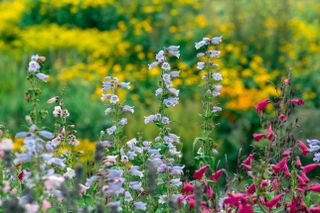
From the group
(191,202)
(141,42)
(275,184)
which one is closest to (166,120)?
(191,202)

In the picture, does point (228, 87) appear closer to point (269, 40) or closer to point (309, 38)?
point (269, 40)

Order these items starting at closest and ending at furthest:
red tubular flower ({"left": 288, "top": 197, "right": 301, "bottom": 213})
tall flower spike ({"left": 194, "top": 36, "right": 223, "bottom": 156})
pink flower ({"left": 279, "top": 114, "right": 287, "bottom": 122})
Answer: red tubular flower ({"left": 288, "top": 197, "right": 301, "bottom": 213}) → pink flower ({"left": 279, "top": 114, "right": 287, "bottom": 122}) → tall flower spike ({"left": 194, "top": 36, "right": 223, "bottom": 156})

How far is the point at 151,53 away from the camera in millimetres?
11336

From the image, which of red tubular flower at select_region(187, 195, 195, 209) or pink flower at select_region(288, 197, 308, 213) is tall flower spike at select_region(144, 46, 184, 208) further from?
pink flower at select_region(288, 197, 308, 213)

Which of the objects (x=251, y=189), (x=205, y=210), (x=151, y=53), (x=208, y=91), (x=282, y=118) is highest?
(x=151, y=53)

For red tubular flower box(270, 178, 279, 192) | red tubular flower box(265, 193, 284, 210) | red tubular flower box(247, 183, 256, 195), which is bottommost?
red tubular flower box(265, 193, 284, 210)

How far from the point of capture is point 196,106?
8.87 m

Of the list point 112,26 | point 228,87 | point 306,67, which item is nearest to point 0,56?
point 112,26

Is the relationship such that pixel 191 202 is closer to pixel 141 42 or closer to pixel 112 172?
pixel 112 172

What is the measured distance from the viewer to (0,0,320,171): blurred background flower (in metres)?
9.04

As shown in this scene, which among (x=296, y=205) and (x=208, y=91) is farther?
(x=208, y=91)

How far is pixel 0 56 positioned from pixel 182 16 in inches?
121

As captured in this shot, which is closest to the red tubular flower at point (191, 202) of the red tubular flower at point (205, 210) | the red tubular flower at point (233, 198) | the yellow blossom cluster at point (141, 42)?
the red tubular flower at point (205, 210)

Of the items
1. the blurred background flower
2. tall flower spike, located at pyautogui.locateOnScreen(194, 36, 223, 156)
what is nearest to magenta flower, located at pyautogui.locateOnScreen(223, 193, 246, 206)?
tall flower spike, located at pyautogui.locateOnScreen(194, 36, 223, 156)
